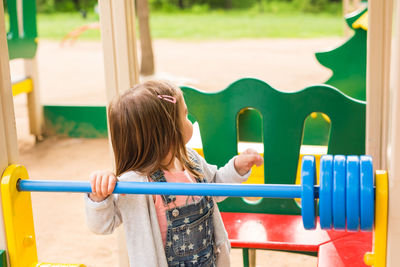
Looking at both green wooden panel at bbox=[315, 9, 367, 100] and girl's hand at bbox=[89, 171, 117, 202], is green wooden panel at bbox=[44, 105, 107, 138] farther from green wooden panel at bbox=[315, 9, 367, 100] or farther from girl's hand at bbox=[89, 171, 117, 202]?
girl's hand at bbox=[89, 171, 117, 202]

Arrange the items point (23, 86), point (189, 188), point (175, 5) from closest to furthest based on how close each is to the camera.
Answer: point (189, 188)
point (23, 86)
point (175, 5)

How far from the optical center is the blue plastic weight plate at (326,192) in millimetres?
1030

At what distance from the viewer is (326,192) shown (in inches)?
40.6

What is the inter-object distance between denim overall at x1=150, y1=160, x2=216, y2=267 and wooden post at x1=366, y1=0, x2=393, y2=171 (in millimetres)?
696

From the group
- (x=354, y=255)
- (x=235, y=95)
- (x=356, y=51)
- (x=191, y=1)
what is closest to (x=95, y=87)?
(x=356, y=51)

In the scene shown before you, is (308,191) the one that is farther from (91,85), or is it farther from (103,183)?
(91,85)

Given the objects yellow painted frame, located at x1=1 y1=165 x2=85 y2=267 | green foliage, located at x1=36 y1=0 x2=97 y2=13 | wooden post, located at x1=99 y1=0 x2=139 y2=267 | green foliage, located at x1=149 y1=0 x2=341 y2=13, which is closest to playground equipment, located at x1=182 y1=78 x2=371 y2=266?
wooden post, located at x1=99 y1=0 x2=139 y2=267

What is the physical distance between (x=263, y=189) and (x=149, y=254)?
381 millimetres

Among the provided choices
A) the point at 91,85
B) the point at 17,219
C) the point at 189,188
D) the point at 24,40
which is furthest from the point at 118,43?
the point at 91,85

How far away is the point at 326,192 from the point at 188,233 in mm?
446

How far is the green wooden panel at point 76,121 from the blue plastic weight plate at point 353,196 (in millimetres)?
4099

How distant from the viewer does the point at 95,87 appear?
26.3ft

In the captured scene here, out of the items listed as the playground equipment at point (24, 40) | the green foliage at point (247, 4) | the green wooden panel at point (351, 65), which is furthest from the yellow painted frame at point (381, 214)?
the green foliage at point (247, 4)

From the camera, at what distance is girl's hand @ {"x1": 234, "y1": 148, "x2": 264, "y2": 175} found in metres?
1.42
